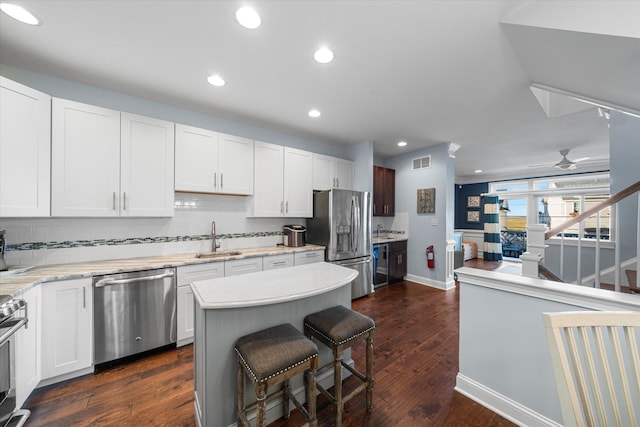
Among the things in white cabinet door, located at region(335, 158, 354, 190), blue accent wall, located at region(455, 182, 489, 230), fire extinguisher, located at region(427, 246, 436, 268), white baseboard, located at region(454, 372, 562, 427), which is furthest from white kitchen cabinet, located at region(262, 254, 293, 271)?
blue accent wall, located at region(455, 182, 489, 230)

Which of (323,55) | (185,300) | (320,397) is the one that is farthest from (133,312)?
(323,55)

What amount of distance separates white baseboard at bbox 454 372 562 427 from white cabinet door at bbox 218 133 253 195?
119 inches

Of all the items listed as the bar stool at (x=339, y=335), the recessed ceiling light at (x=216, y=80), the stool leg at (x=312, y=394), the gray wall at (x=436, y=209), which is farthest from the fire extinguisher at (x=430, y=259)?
the recessed ceiling light at (x=216, y=80)

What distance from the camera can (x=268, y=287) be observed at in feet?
5.12

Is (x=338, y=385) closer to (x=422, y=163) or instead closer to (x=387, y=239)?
(x=387, y=239)

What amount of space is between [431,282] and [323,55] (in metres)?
4.30

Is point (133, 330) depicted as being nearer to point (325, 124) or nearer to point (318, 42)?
point (318, 42)

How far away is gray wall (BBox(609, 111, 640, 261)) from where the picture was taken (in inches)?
105

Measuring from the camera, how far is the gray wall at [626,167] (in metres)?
2.66

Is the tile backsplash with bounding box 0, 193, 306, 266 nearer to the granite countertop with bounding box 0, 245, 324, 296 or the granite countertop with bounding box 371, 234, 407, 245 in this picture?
the granite countertop with bounding box 0, 245, 324, 296

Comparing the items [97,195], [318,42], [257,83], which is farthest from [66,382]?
[318,42]

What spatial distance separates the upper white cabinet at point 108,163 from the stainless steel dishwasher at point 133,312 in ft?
2.34

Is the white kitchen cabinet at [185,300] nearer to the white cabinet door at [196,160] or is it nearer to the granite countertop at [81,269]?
the granite countertop at [81,269]

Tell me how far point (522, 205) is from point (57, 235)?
388 inches
